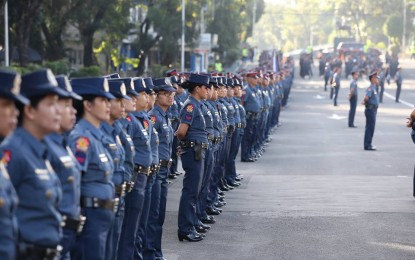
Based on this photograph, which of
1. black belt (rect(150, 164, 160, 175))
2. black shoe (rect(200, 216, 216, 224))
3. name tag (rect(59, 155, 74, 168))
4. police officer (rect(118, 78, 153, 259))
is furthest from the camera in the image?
black shoe (rect(200, 216, 216, 224))

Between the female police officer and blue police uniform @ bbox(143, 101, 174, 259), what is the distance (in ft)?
3.34

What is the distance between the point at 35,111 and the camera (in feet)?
20.9

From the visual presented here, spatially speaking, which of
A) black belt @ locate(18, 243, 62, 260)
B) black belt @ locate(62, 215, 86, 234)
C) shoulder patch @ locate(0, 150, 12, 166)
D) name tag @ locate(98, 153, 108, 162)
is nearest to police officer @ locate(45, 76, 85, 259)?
black belt @ locate(62, 215, 86, 234)

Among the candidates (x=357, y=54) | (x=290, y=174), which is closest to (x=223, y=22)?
(x=357, y=54)

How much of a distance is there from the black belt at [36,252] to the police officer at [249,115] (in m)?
17.6

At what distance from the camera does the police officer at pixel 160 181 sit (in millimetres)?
11312

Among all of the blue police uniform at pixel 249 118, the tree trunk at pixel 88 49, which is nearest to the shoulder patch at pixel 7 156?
the blue police uniform at pixel 249 118

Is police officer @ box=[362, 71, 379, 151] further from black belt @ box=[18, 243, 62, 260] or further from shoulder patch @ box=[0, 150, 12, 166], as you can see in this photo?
shoulder patch @ box=[0, 150, 12, 166]

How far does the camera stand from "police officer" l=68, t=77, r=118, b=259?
26.2 ft

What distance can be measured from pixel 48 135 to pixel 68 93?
37cm

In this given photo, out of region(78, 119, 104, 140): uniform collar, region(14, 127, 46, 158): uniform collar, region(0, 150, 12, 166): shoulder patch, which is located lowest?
region(78, 119, 104, 140): uniform collar

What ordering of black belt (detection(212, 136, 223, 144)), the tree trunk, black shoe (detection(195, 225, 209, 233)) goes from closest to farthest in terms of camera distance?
black shoe (detection(195, 225, 209, 233)), black belt (detection(212, 136, 223, 144)), the tree trunk

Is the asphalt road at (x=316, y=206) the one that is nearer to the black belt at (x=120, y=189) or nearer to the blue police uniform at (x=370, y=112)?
the blue police uniform at (x=370, y=112)

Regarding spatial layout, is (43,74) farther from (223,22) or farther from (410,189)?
(223,22)
